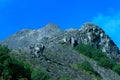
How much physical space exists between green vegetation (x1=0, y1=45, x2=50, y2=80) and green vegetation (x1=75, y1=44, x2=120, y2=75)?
43.9 meters

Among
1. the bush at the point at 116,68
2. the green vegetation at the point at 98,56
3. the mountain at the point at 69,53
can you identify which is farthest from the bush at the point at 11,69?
the bush at the point at 116,68

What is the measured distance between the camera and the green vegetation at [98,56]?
128m

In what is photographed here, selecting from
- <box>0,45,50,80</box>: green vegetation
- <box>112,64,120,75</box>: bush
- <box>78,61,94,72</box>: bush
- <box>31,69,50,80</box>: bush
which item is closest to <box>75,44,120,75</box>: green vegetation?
<box>112,64,120,75</box>: bush

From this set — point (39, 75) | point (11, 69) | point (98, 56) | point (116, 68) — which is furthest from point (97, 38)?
point (11, 69)

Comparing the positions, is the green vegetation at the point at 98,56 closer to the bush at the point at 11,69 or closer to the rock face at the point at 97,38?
the rock face at the point at 97,38

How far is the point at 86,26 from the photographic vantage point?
490 feet

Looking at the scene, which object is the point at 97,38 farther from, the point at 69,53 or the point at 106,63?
the point at 69,53

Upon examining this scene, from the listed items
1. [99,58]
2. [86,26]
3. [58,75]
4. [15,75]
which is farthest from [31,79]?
[86,26]

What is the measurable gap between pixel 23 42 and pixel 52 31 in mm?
8679

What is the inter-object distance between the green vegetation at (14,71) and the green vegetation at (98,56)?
144 ft

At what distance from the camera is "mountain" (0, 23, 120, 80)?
95312 mm

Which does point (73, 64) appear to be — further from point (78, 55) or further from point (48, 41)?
point (48, 41)

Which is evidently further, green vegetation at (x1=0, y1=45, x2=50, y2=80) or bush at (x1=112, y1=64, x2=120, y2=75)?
bush at (x1=112, y1=64, x2=120, y2=75)

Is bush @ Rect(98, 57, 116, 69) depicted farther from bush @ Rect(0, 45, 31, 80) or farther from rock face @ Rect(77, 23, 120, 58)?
bush @ Rect(0, 45, 31, 80)
